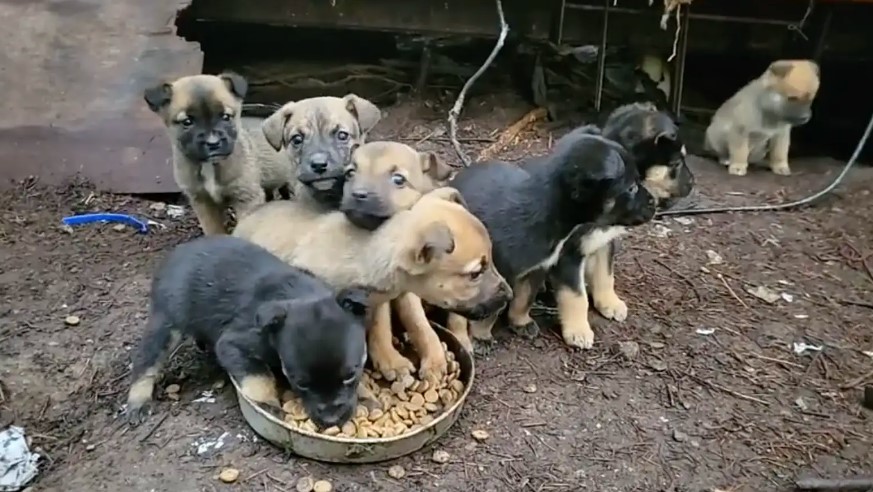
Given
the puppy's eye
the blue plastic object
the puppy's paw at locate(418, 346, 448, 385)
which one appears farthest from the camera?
the blue plastic object

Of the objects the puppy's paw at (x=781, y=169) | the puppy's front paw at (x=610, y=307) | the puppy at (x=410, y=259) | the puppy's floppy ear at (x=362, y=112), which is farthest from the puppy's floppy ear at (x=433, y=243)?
the puppy's paw at (x=781, y=169)

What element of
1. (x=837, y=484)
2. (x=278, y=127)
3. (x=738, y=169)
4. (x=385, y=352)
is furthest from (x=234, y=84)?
(x=738, y=169)

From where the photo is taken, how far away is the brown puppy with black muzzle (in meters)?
4.04

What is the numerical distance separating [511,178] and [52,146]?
122 inches

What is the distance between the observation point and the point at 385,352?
417cm

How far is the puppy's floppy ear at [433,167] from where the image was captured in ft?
14.7

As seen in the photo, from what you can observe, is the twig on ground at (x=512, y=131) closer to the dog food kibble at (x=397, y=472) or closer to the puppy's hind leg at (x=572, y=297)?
the puppy's hind leg at (x=572, y=297)

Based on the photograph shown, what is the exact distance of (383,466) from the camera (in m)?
3.78

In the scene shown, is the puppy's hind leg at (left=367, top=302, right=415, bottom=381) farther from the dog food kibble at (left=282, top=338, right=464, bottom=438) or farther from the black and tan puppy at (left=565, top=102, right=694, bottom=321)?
the black and tan puppy at (left=565, top=102, right=694, bottom=321)

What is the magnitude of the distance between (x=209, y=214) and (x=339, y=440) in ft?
6.18

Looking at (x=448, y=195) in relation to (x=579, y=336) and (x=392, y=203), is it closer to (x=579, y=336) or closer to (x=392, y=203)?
(x=392, y=203)

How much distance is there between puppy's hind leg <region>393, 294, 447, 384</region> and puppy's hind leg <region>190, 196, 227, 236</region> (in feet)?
4.31

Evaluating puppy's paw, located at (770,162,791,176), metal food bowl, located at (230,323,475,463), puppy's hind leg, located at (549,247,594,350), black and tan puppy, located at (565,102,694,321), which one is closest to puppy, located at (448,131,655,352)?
puppy's hind leg, located at (549,247,594,350)

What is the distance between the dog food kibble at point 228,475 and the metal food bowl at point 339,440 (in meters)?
0.19
